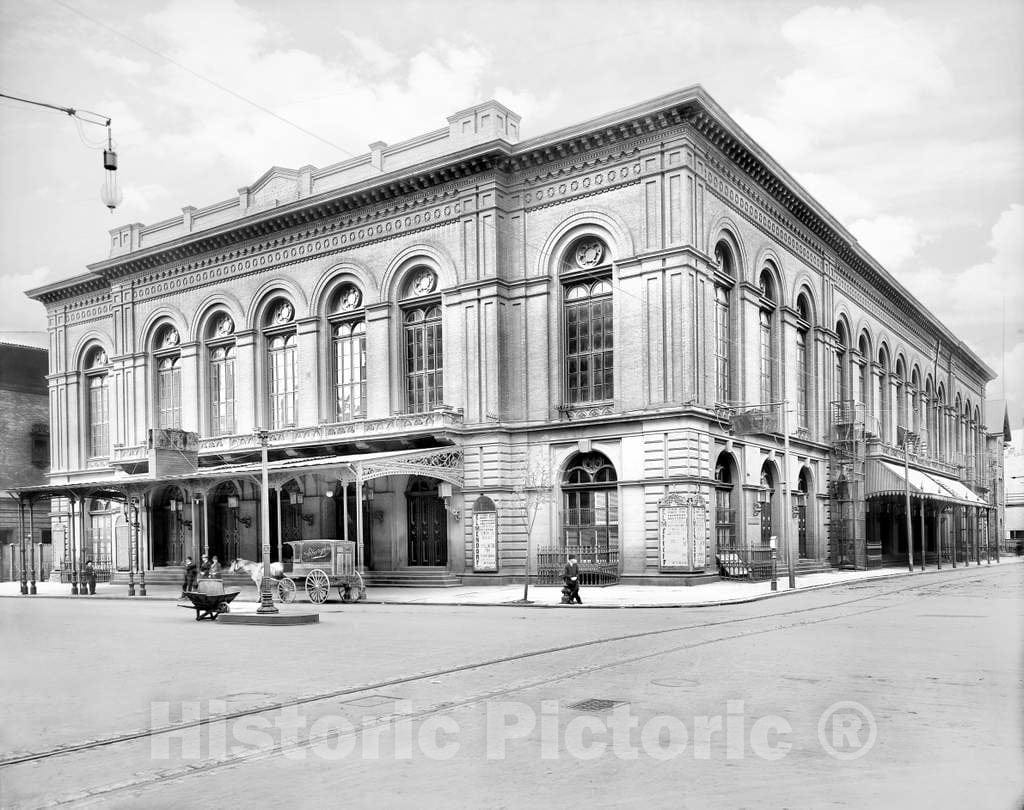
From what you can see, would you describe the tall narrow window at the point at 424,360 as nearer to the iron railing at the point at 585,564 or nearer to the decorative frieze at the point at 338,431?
the decorative frieze at the point at 338,431

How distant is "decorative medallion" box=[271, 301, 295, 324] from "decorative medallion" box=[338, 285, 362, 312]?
2.89 metres

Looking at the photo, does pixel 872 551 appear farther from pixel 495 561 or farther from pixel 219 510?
pixel 219 510

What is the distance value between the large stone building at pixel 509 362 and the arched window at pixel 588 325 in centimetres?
9

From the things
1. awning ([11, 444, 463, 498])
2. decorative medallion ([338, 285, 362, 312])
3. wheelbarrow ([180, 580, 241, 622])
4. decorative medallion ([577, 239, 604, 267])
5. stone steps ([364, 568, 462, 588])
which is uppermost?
decorative medallion ([577, 239, 604, 267])

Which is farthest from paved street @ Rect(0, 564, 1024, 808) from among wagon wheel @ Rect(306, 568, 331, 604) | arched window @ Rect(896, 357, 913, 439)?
arched window @ Rect(896, 357, 913, 439)

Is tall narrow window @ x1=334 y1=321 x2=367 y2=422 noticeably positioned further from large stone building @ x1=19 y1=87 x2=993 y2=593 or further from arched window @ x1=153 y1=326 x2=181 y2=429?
arched window @ x1=153 y1=326 x2=181 y2=429

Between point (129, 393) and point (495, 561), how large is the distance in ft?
78.0

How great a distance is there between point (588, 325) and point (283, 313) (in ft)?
49.7

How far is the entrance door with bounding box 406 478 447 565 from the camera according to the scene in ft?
124

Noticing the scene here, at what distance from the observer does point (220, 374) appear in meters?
46.3

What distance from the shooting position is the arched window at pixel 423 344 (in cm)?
3862

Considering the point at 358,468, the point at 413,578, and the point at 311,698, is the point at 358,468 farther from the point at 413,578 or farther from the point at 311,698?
the point at 311,698

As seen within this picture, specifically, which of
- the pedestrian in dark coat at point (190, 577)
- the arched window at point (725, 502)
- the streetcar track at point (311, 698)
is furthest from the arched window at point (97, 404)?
the streetcar track at point (311, 698)

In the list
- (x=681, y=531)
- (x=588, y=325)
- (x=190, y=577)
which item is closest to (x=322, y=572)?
(x=190, y=577)
